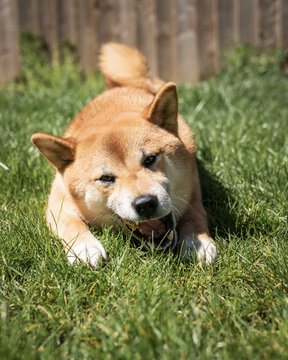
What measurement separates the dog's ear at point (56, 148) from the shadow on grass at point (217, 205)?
103cm

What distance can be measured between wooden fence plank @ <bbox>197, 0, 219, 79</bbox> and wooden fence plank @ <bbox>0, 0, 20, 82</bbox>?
12.0 feet

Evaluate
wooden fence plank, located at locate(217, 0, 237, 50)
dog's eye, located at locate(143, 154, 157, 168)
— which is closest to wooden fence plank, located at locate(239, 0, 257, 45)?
wooden fence plank, located at locate(217, 0, 237, 50)

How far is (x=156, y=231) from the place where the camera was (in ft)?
8.10

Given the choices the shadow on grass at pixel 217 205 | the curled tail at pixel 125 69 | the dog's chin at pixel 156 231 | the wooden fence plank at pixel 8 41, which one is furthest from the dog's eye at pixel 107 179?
the wooden fence plank at pixel 8 41

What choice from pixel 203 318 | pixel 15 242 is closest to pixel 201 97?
pixel 15 242

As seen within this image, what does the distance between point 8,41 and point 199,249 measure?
7063 millimetres

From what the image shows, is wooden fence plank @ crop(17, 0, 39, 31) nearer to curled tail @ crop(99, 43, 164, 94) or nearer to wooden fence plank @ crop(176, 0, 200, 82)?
wooden fence plank @ crop(176, 0, 200, 82)

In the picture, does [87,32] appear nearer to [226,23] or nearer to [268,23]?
[226,23]

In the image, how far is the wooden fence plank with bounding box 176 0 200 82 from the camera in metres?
6.06

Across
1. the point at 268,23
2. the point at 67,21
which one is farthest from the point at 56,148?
the point at 67,21

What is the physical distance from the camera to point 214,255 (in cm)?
221

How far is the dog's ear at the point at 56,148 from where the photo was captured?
2.42 m

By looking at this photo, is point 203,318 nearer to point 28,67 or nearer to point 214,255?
point 214,255

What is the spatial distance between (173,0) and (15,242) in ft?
16.5
